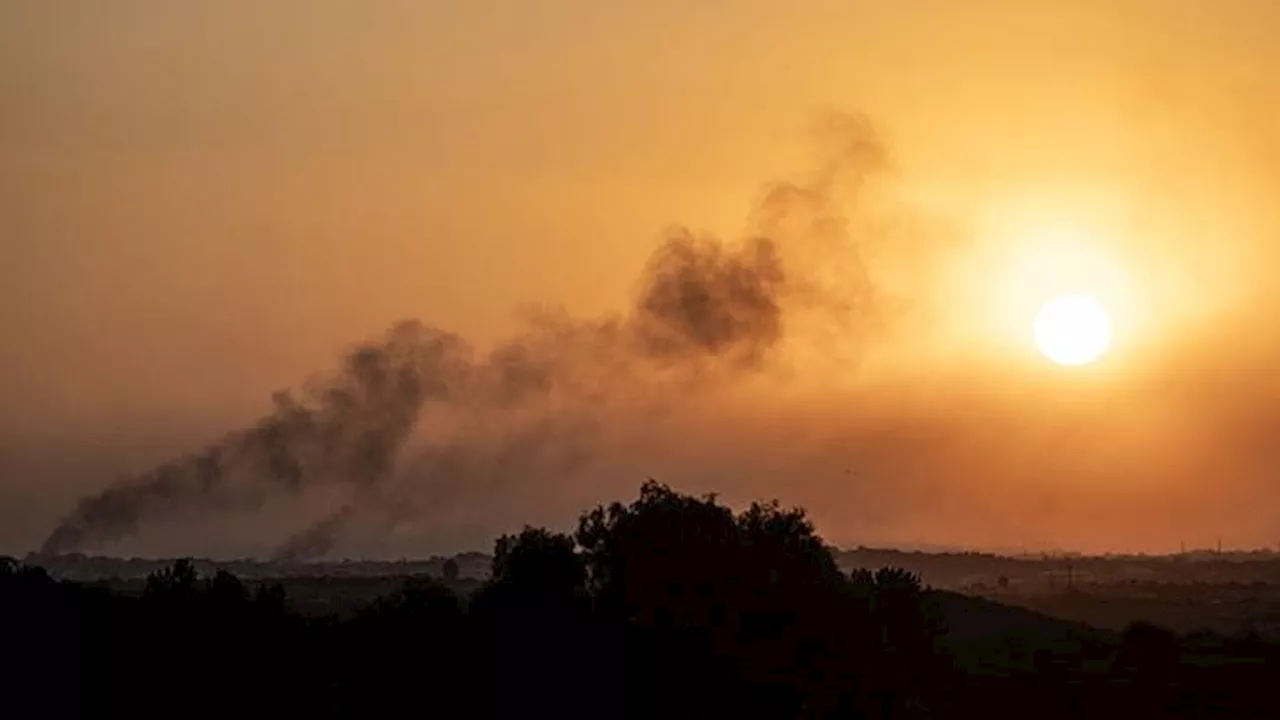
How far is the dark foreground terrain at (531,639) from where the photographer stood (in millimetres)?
69562

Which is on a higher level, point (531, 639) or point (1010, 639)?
point (1010, 639)

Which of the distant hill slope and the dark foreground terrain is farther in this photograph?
the distant hill slope

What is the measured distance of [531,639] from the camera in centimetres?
7331

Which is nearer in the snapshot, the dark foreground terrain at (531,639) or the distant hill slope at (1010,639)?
the dark foreground terrain at (531,639)

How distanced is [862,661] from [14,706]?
114 ft

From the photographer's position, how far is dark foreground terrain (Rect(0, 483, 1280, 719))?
228ft

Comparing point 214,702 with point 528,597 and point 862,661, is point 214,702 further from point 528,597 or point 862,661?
point 862,661

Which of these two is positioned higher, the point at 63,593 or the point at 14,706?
the point at 63,593

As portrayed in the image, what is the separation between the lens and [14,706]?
214 feet

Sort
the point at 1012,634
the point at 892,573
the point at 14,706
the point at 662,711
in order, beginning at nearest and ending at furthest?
the point at 14,706, the point at 662,711, the point at 892,573, the point at 1012,634

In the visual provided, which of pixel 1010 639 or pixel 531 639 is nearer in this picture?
pixel 531 639

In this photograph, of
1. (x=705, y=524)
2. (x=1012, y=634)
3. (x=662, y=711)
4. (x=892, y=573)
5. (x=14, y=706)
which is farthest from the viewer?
(x=1012, y=634)

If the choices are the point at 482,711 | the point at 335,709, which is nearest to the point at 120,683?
the point at 335,709

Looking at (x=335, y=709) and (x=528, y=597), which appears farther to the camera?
(x=528, y=597)
